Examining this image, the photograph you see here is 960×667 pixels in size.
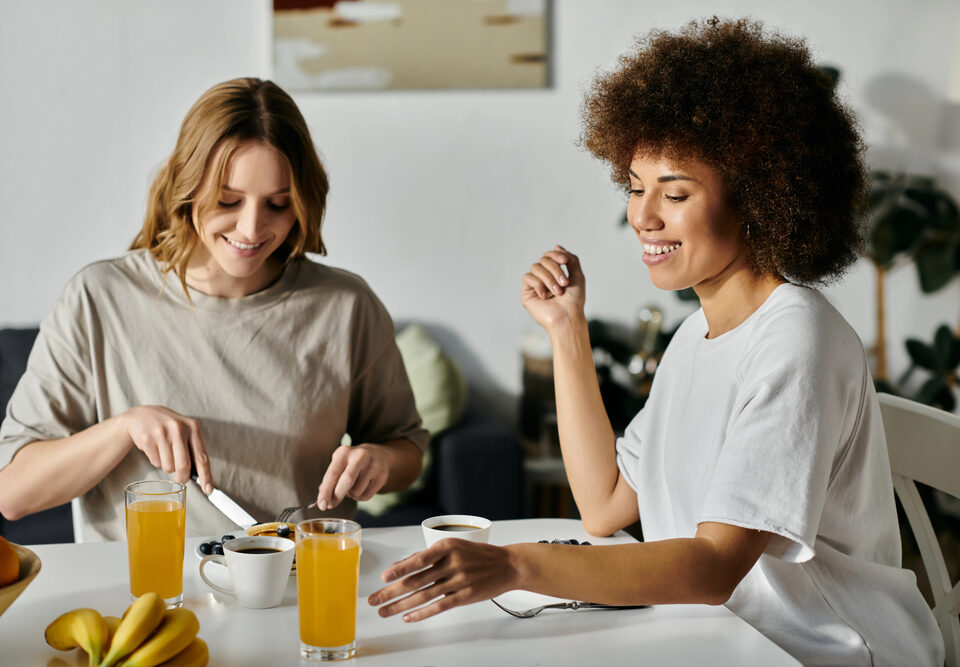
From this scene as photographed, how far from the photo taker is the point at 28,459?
1383 millimetres

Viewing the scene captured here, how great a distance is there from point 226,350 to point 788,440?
94 cm

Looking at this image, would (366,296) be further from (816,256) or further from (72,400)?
(816,256)

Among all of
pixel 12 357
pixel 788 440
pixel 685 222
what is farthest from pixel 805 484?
pixel 12 357

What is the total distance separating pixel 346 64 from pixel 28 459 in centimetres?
203

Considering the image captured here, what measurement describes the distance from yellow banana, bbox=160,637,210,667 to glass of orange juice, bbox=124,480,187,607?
155mm

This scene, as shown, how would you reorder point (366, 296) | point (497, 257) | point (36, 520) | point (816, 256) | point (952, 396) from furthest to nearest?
point (497, 257) → point (952, 396) → point (36, 520) → point (366, 296) → point (816, 256)

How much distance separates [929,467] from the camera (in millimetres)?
1325

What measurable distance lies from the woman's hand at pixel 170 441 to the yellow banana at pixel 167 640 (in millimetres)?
382

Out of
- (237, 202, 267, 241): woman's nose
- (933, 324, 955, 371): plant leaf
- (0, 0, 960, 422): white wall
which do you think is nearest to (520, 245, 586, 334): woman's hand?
(237, 202, 267, 241): woman's nose

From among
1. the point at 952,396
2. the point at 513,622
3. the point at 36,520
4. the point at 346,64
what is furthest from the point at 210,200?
the point at 952,396

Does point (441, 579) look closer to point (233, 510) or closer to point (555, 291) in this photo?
point (233, 510)

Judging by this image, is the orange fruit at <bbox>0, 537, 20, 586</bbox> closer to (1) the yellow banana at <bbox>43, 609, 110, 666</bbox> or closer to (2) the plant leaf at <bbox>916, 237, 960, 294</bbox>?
(1) the yellow banana at <bbox>43, 609, 110, 666</bbox>

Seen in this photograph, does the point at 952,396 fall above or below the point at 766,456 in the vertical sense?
below

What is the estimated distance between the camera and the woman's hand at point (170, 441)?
48.9 inches
